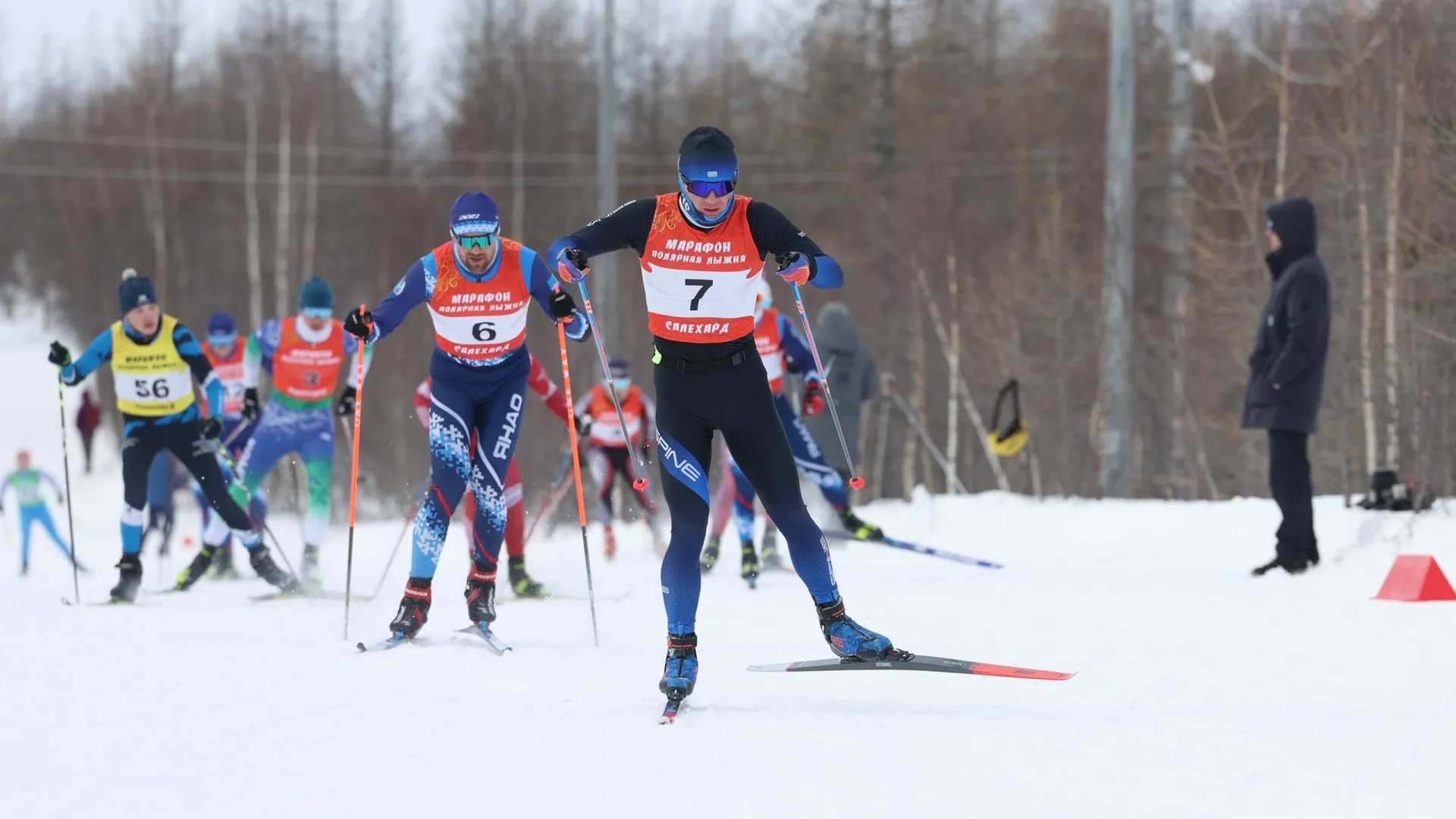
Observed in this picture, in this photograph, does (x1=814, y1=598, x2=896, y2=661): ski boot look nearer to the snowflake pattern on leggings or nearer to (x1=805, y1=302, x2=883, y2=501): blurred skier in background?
the snowflake pattern on leggings

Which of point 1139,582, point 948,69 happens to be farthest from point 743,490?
point 948,69

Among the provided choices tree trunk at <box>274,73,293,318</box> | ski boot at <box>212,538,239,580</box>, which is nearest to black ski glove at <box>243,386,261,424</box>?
ski boot at <box>212,538,239,580</box>

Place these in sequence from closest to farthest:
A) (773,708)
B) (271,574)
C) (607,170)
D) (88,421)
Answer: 1. (773,708)
2. (271,574)
3. (607,170)
4. (88,421)

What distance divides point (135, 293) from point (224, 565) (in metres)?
2.80

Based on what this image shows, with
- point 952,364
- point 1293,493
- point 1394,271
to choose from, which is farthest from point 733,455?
point 952,364

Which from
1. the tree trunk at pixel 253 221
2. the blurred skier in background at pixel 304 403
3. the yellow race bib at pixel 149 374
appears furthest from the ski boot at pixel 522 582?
the tree trunk at pixel 253 221

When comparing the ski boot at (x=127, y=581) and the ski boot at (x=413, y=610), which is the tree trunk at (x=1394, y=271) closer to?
the ski boot at (x=413, y=610)

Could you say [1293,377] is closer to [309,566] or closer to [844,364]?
[844,364]

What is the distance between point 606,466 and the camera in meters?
12.5

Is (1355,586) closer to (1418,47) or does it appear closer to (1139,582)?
(1139,582)

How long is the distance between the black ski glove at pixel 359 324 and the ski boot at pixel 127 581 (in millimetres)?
3105

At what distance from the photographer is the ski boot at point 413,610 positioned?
246 inches

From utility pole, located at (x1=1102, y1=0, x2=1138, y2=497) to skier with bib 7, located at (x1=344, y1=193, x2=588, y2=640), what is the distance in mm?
7614

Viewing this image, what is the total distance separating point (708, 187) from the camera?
4789mm
